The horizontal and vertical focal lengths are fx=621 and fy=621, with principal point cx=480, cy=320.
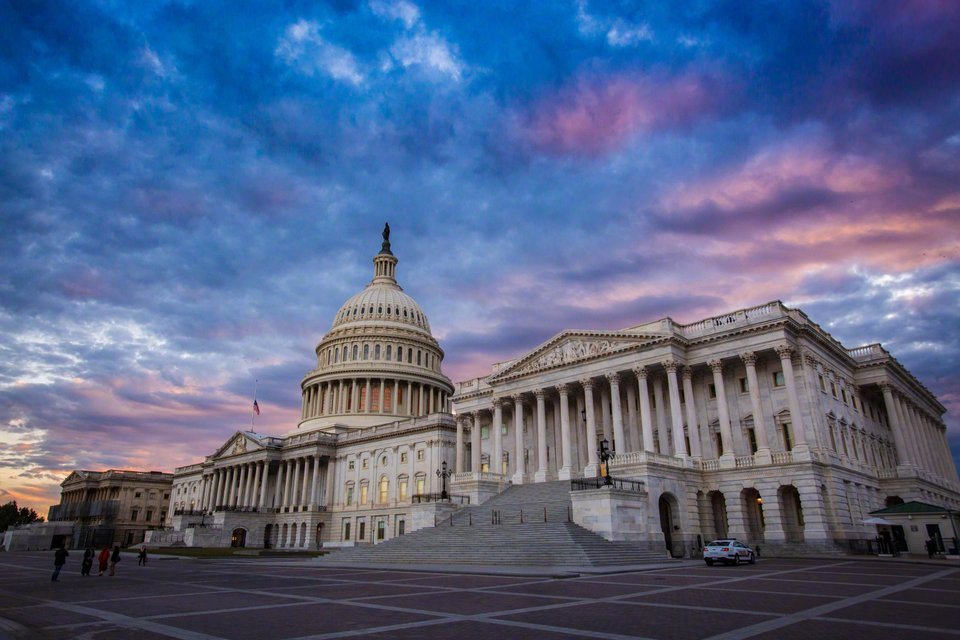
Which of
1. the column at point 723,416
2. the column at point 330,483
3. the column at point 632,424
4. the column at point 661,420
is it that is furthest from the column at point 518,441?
the column at point 330,483

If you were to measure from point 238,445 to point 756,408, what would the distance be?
276 ft

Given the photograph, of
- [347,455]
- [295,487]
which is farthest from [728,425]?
[295,487]

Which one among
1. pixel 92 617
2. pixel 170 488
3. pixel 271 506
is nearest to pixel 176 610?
pixel 92 617

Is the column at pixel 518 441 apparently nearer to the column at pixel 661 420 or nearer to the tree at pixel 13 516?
the column at pixel 661 420

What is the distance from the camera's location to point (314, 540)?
85.4 meters

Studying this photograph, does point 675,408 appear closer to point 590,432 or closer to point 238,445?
point 590,432

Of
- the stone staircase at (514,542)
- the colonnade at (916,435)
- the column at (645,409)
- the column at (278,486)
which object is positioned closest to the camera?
the stone staircase at (514,542)

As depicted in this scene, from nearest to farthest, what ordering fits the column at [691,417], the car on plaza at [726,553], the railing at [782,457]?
the car on plaza at [726,553]
the railing at [782,457]
the column at [691,417]

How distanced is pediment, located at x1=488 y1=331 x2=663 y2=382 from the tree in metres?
162

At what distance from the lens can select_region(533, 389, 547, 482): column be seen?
5602cm

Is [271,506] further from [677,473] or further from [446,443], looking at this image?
[677,473]

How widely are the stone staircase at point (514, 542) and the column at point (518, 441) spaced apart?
634 centimetres

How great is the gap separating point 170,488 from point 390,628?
462 ft

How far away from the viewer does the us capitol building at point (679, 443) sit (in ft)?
144
